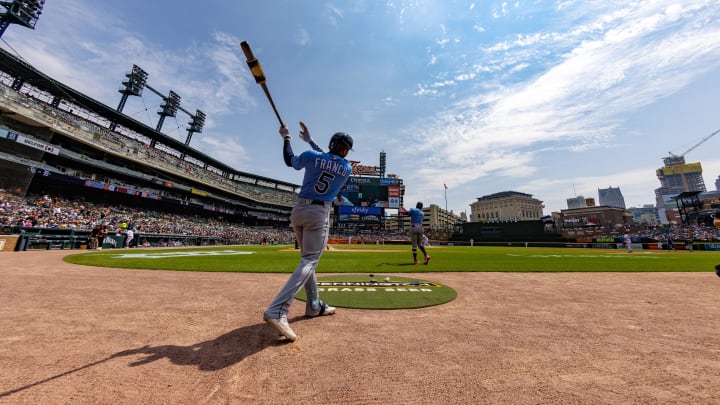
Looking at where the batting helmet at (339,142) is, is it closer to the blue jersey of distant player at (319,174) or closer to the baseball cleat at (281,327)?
the blue jersey of distant player at (319,174)

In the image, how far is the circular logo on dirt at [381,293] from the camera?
4.26 meters

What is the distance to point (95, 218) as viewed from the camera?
27.6 m

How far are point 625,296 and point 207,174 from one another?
5947 cm

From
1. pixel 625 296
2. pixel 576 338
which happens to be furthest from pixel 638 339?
pixel 625 296

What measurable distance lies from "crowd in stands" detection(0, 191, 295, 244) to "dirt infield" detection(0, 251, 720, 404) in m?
24.9

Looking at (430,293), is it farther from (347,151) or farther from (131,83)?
(131,83)

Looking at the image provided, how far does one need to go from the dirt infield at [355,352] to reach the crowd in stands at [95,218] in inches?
980

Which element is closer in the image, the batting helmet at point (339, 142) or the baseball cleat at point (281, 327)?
the baseball cleat at point (281, 327)

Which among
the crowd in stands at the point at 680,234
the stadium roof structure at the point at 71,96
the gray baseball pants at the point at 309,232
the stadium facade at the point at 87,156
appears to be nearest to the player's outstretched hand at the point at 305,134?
the gray baseball pants at the point at 309,232

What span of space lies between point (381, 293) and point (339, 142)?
2.90 metres

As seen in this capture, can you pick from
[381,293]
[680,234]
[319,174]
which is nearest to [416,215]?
[381,293]

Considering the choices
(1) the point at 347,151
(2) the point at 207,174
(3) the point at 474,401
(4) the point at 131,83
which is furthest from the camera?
(2) the point at 207,174

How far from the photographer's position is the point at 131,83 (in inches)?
1631

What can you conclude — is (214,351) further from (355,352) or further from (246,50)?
(246,50)
